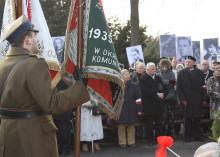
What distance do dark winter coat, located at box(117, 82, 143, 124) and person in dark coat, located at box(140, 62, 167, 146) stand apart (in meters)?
0.18

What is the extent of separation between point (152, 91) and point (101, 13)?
5.19 m

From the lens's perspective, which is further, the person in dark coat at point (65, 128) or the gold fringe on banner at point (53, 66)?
the person in dark coat at point (65, 128)

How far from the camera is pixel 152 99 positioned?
9250mm

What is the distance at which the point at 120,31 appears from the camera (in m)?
20.8

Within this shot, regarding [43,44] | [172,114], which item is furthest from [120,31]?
[43,44]

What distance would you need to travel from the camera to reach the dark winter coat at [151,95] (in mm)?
9219

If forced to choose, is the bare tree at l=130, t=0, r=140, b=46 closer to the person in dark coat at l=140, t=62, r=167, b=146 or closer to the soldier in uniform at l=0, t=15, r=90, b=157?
the person in dark coat at l=140, t=62, r=167, b=146

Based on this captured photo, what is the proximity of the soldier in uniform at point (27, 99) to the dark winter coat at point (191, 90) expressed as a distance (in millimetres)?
6336

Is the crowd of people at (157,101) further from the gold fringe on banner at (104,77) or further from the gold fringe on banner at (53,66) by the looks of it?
the gold fringe on banner at (104,77)

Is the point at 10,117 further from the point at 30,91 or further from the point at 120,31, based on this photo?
the point at 120,31

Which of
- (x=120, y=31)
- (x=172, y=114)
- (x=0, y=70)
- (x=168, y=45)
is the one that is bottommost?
(x=172, y=114)

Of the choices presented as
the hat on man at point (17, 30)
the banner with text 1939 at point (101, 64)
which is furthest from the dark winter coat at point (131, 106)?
the hat on man at point (17, 30)

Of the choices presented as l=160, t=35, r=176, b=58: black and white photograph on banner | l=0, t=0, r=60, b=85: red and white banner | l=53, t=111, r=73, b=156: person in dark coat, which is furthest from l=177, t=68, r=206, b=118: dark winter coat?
l=0, t=0, r=60, b=85: red and white banner

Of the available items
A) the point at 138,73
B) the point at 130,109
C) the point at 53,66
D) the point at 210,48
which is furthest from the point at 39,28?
the point at 210,48
